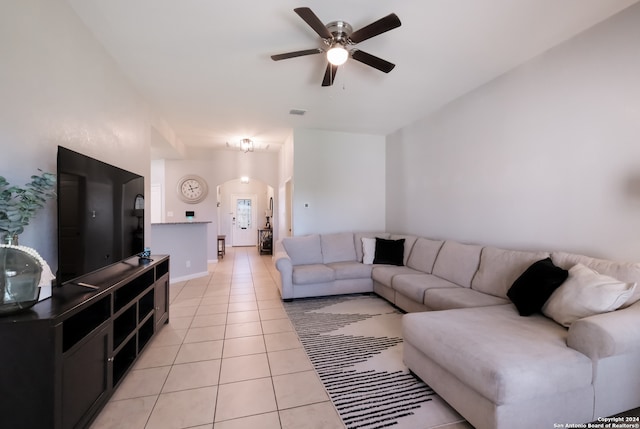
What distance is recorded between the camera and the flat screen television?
1.56m

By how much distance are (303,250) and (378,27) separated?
3091 millimetres

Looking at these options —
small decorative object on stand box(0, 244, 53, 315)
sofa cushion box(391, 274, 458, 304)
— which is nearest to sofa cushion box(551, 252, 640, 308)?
sofa cushion box(391, 274, 458, 304)

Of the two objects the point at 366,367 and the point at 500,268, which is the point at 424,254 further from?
the point at 366,367

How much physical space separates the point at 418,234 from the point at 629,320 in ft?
9.33

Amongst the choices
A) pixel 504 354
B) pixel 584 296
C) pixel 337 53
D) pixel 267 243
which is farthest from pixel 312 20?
pixel 267 243

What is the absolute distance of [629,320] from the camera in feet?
4.92

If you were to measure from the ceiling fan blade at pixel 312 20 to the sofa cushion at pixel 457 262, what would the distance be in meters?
2.56

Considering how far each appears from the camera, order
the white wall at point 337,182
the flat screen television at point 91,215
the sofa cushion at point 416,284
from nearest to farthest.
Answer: the flat screen television at point 91,215, the sofa cushion at point 416,284, the white wall at point 337,182

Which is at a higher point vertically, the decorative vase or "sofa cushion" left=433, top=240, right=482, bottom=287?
the decorative vase

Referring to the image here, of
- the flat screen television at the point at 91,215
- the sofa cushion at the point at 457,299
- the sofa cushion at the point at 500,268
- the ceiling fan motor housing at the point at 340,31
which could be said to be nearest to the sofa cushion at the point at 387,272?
the sofa cushion at the point at 457,299

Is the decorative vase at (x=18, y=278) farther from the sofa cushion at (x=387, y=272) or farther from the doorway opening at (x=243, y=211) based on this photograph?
the doorway opening at (x=243, y=211)

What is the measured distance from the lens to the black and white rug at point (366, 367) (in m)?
1.67

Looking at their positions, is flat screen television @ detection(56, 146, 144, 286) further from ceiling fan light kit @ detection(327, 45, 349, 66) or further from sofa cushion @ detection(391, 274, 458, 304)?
sofa cushion @ detection(391, 274, 458, 304)

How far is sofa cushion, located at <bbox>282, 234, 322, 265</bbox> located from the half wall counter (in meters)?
1.97
